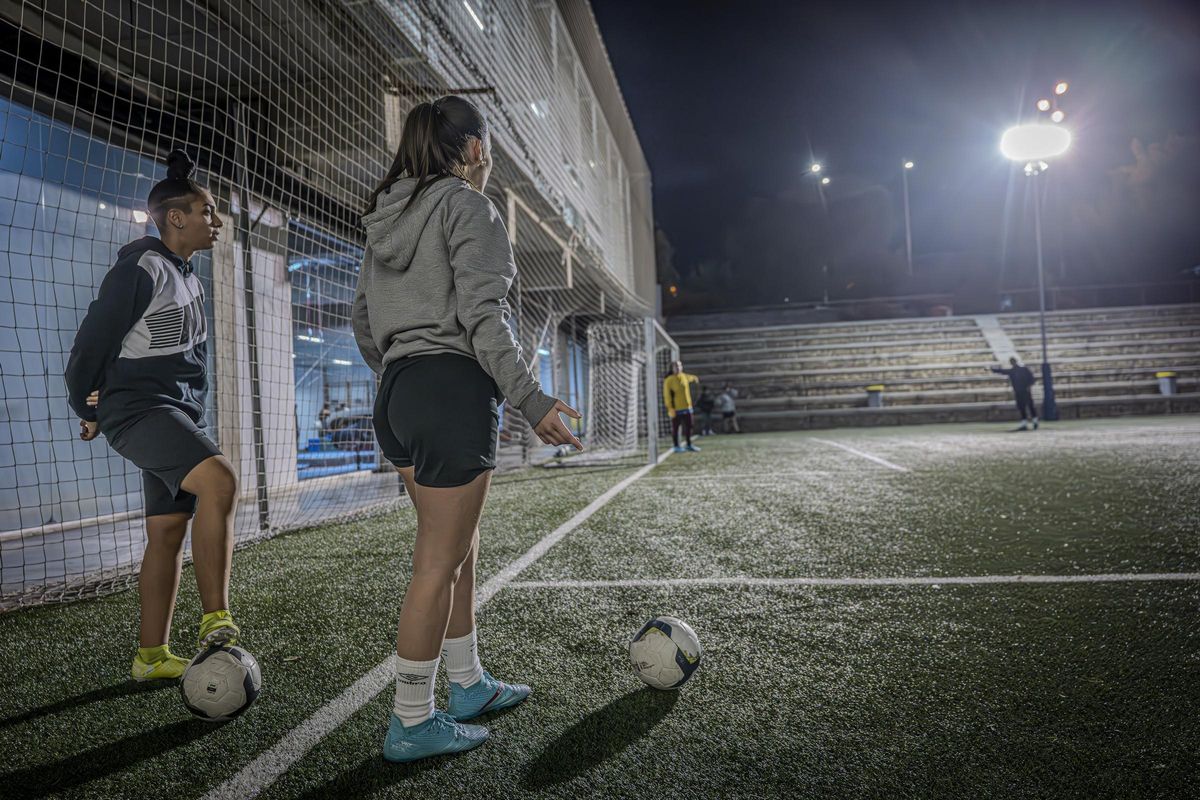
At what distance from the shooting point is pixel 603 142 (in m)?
19.0

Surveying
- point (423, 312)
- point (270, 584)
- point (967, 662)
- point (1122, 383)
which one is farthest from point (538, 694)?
point (1122, 383)

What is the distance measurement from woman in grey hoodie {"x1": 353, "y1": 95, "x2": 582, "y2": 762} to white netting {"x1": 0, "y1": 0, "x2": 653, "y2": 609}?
2.97 meters

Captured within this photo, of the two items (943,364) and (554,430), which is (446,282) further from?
(943,364)

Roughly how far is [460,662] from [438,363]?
0.87m

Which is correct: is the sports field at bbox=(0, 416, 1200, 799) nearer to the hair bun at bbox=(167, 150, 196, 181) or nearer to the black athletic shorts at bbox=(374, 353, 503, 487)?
the black athletic shorts at bbox=(374, 353, 503, 487)

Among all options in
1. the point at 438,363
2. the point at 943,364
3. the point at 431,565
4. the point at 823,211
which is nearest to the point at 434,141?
the point at 438,363

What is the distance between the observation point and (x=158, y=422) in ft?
7.46

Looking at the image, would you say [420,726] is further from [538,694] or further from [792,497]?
[792,497]

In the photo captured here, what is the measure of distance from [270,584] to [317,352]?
6010mm

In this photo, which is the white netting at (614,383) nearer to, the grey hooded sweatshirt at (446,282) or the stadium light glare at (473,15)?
the stadium light glare at (473,15)

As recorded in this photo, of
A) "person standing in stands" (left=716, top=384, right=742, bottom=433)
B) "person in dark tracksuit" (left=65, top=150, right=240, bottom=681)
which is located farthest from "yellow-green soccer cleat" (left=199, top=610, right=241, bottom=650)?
"person standing in stands" (left=716, top=384, right=742, bottom=433)

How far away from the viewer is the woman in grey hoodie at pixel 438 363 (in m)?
1.58

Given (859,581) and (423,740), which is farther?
(859,581)

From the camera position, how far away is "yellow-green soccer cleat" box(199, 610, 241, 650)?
2.22m
